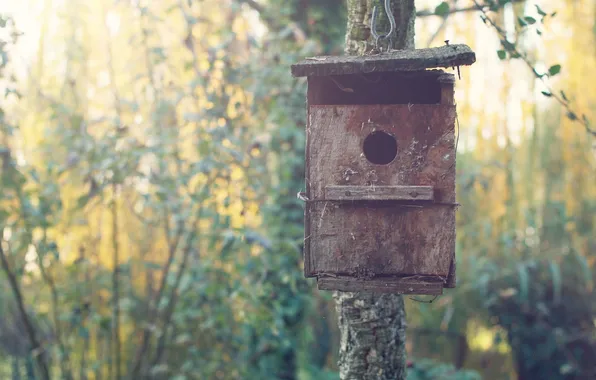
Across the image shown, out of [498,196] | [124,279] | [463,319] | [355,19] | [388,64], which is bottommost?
[463,319]

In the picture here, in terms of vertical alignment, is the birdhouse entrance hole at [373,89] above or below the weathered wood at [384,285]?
above

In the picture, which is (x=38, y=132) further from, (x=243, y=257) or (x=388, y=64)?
(x=388, y=64)

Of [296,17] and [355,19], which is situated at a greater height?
[296,17]

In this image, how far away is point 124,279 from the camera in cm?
416

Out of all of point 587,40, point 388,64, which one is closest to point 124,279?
point 388,64

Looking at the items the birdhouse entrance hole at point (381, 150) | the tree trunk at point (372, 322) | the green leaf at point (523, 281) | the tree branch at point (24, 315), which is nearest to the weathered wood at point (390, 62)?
the tree trunk at point (372, 322)

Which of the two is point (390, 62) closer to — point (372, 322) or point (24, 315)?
point (372, 322)

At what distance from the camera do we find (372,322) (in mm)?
1945

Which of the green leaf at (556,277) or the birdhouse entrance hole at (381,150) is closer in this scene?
the birdhouse entrance hole at (381,150)

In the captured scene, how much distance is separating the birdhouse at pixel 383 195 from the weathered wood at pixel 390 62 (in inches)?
1.8

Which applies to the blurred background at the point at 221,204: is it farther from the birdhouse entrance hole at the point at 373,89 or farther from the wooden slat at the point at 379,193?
the wooden slat at the point at 379,193

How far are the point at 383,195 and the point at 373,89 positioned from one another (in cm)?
41

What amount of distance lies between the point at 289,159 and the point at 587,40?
3022 millimetres

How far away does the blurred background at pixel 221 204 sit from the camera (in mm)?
3168
